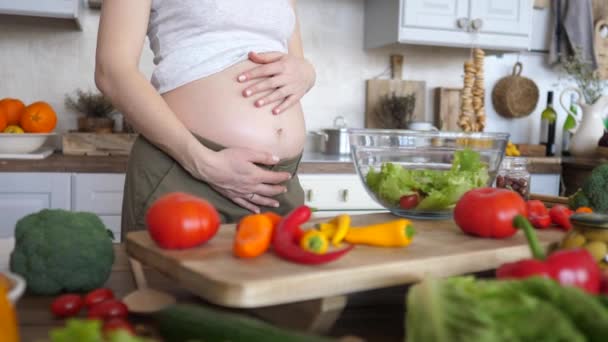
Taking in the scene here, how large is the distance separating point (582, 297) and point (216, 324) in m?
0.29

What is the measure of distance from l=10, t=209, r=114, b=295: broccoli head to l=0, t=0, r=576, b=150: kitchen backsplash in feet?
6.22

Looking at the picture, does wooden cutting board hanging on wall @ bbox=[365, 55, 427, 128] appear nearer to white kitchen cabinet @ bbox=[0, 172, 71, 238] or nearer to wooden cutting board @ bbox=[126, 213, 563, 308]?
white kitchen cabinet @ bbox=[0, 172, 71, 238]

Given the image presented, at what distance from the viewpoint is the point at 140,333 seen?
1.81 feet

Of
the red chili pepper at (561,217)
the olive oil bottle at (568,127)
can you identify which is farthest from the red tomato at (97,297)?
the olive oil bottle at (568,127)

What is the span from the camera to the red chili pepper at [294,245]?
0.63 meters

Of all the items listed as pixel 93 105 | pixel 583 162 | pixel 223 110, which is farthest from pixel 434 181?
pixel 583 162

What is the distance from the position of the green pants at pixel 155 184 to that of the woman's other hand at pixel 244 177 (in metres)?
0.02

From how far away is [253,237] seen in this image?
66 cm

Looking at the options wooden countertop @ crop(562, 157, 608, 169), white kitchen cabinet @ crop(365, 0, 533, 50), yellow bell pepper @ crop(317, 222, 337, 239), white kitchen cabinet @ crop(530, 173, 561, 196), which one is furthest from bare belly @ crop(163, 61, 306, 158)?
wooden countertop @ crop(562, 157, 608, 169)

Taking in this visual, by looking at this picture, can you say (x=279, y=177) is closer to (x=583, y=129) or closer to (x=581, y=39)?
(x=583, y=129)

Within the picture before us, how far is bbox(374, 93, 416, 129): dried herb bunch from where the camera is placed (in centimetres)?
270

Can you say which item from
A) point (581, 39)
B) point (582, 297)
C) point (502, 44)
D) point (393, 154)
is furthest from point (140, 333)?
point (581, 39)

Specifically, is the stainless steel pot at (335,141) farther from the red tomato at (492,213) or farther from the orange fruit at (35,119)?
the red tomato at (492,213)

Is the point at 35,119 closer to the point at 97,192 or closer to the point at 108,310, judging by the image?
the point at 97,192
